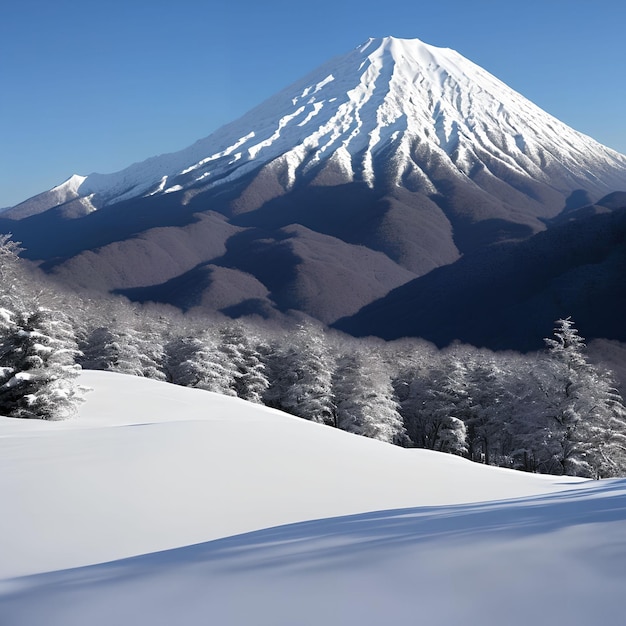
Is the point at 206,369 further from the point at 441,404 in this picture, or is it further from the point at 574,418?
the point at 574,418

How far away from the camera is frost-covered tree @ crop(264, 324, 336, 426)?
121 ft

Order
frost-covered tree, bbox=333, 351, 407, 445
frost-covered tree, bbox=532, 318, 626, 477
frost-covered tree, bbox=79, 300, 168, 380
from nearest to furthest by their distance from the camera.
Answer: frost-covered tree, bbox=532, 318, 626, 477 → frost-covered tree, bbox=333, 351, 407, 445 → frost-covered tree, bbox=79, 300, 168, 380

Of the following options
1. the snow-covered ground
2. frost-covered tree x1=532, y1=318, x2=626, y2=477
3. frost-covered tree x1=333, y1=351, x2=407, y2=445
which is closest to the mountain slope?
frost-covered tree x1=333, y1=351, x2=407, y2=445

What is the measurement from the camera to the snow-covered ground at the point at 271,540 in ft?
8.98

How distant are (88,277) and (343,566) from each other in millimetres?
193312

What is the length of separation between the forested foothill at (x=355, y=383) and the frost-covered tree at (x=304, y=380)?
93 millimetres

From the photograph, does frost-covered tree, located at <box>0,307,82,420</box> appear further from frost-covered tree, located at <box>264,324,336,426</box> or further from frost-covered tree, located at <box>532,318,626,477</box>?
frost-covered tree, located at <box>264,324,336,426</box>

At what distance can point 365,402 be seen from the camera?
3478cm

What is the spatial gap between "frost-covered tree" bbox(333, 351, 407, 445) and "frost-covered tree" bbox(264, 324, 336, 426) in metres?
1.05

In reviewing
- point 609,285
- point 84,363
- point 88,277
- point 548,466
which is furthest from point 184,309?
point 548,466

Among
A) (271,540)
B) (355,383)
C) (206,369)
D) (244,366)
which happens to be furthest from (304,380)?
(271,540)

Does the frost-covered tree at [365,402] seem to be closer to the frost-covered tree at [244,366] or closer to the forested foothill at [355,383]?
the forested foothill at [355,383]

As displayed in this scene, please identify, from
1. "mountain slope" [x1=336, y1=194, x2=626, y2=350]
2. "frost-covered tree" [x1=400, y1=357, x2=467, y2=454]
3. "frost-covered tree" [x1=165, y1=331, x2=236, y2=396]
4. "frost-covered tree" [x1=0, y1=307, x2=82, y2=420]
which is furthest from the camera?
"mountain slope" [x1=336, y1=194, x2=626, y2=350]

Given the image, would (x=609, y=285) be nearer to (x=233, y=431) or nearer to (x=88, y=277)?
(x=233, y=431)
